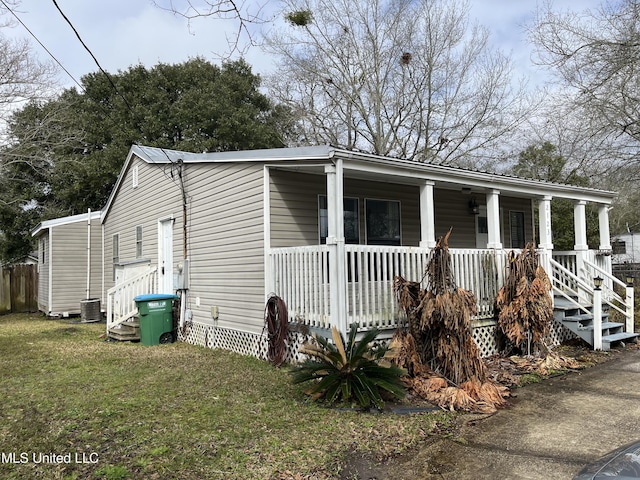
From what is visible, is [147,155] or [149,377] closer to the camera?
[149,377]

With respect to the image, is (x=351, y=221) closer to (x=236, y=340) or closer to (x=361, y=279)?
(x=361, y=279)

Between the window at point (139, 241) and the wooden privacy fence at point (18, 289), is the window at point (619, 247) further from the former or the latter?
the wooden privacy fence at point (18, 289)

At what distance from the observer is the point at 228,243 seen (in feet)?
29.2

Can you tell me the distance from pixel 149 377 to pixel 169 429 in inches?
90.6

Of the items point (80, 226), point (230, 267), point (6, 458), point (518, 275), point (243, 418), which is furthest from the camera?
point (80, 226)

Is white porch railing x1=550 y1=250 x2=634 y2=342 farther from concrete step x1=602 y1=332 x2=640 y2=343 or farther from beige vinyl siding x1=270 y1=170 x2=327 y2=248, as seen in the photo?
beige vinyl siding x1=270 y1=170 x2=327 y2=248

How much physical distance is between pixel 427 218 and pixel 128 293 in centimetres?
691

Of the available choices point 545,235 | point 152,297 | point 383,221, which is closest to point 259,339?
point 152,297

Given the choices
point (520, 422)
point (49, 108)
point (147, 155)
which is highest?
point (49, 108)

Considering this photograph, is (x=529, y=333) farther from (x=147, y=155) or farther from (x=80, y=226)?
(x=80, y=226)

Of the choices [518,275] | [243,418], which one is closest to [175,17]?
[243,418]

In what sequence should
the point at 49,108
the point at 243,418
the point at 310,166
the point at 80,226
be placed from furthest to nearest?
the point at 49,108, the point at 80,226, the point at 310,166, the point at 243,418

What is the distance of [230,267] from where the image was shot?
8844 mm

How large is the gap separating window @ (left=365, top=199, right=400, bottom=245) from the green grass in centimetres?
351
